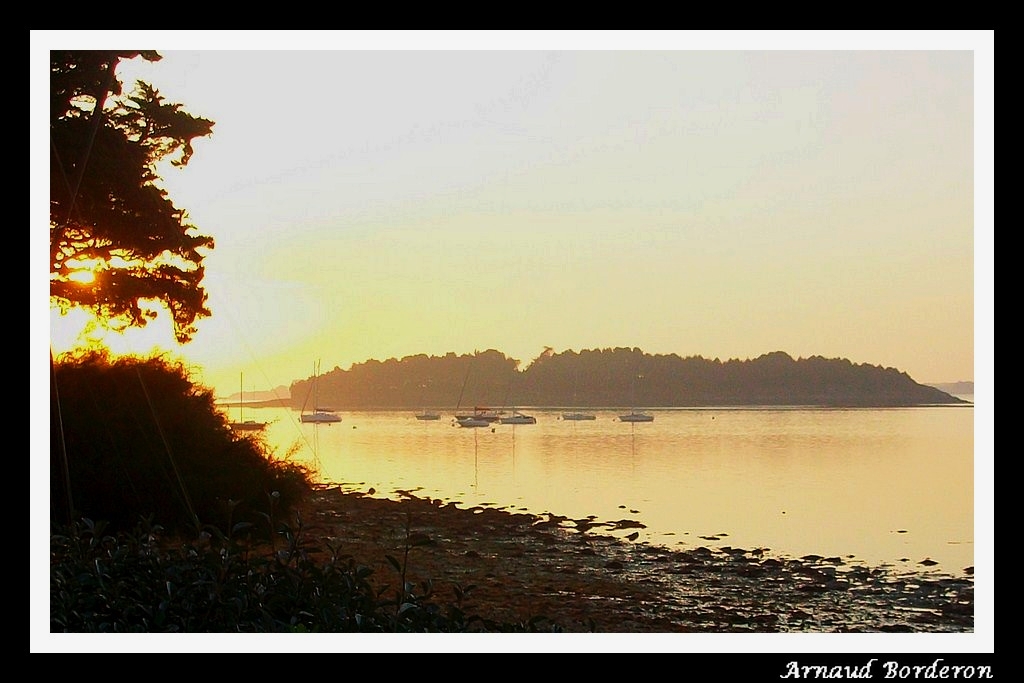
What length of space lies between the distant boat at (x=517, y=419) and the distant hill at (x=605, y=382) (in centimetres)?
34

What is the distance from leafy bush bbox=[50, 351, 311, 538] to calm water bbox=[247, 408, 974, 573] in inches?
14.6

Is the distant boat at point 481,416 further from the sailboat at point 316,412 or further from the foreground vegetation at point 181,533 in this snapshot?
the foreground vegetation at point 181,533

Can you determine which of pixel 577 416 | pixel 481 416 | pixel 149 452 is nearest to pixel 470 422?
pixel 481 416

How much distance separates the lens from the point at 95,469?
4.56 m

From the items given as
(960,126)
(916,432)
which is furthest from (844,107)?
(916,432)

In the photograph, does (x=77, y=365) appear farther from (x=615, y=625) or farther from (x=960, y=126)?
(x=960, y=126)

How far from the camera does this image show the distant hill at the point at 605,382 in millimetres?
6598

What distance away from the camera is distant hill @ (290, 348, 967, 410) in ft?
21.6

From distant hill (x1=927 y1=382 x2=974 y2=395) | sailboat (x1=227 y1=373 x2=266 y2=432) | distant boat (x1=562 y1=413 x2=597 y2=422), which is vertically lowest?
distant boat (x1=562 y1=413 x2=597 y2=422)

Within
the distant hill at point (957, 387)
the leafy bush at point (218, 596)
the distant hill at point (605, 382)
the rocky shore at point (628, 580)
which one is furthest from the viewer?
the distant hill at point (605, 382)

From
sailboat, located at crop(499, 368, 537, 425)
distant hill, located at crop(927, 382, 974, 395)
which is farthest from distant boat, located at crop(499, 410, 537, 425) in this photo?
distant hill, located at crop(927, 382, 974, 395)

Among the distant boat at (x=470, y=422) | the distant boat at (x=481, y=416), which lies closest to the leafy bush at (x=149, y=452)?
the distant boat at (x=481, y=416)

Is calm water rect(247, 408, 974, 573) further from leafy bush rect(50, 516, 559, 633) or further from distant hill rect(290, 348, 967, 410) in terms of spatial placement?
leafy bush rect(50, 516, 559, 633)
